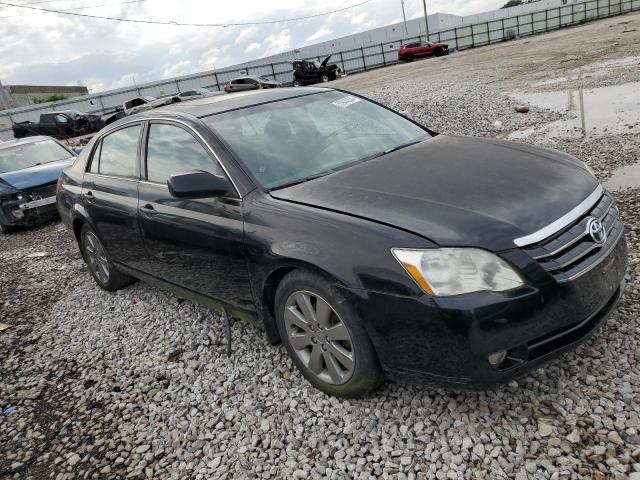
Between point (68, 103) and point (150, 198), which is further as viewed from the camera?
point (68, 103)

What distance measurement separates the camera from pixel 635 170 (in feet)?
17.6

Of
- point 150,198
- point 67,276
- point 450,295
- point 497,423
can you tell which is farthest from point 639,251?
point 67,276

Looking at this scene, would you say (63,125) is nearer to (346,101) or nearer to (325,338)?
(346,101)

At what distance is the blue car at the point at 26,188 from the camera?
8484mm

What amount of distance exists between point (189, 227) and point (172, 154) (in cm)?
62

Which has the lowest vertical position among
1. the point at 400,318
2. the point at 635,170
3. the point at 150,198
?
the point at 635,170

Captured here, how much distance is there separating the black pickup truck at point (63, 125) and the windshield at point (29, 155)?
610 inches

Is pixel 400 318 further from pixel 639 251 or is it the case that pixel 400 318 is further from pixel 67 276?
pixel 67 276

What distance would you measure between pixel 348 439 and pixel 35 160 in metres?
9.11

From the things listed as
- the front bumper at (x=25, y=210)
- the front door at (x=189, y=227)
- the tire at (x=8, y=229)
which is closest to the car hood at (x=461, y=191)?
the front door at (x=189, y=227)

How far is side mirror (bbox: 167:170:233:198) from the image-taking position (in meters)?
2.87

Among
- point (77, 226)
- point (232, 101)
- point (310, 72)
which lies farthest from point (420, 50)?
point (232, 101)

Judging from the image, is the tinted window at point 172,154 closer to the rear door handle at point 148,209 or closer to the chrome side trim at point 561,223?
the rear door handle at point 148,209

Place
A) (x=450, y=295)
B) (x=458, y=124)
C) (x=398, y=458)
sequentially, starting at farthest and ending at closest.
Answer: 1. (x=458, y=124)
2. (x=398, y=458)
3. (x=450, y=295)
